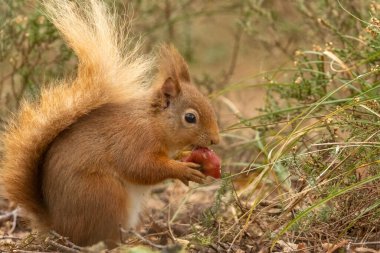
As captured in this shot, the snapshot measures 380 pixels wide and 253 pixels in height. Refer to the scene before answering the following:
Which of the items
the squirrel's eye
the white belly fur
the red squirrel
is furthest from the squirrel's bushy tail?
the white belly fur

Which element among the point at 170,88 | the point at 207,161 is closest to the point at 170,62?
the point at 170,88

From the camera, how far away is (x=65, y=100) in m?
3.94

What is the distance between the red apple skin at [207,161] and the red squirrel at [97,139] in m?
0.05

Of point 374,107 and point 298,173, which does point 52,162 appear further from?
point 374,107

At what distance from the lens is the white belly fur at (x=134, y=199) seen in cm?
398

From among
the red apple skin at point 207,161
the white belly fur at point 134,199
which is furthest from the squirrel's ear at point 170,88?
the white belly fur at point 134,199

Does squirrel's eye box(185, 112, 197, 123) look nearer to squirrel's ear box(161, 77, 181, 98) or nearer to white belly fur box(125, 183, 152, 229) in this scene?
squirrel's ear box(161, 77, 181, 98)

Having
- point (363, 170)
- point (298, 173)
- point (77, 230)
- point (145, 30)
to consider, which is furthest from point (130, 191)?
point (145, 30)

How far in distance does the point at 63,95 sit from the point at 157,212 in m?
1.35

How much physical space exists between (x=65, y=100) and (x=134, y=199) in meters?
0.57

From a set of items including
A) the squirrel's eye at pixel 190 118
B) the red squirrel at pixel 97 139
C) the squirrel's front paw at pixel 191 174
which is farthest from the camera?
the squirrel's eye at pixel 190 118

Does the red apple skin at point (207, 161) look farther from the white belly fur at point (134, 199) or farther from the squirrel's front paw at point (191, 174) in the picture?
the white belly fur at point (134, 199)

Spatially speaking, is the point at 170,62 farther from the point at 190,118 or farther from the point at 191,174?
the point at 191,174

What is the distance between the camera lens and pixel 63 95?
13.0 feet
